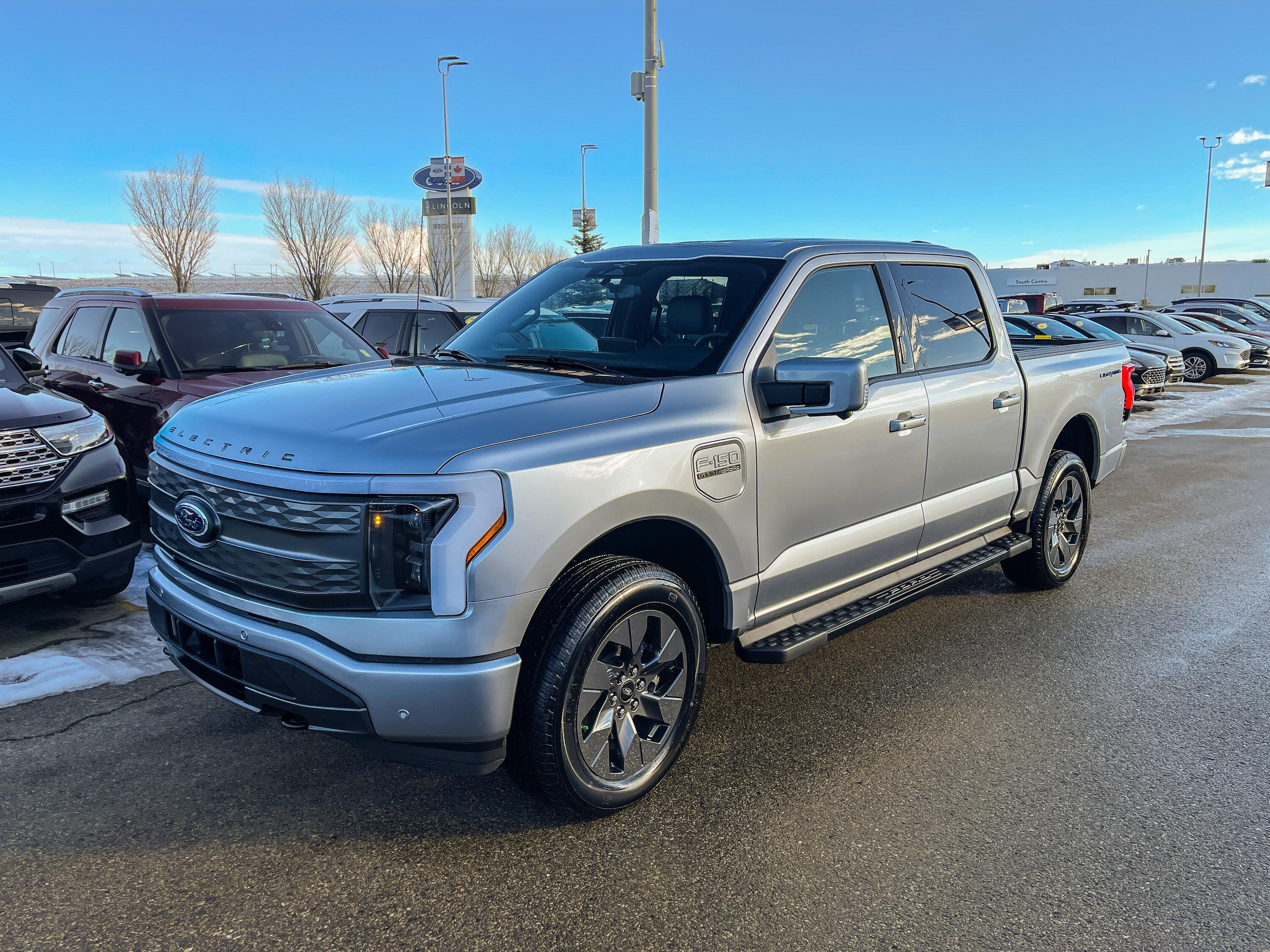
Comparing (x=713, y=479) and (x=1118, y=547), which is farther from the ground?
(x=713, y=479)

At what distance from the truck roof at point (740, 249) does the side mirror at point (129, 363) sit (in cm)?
415

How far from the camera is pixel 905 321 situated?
4.35 metres

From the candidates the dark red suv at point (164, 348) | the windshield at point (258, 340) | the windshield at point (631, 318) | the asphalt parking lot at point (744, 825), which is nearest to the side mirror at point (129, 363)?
the dark red suv at point (164, 348)

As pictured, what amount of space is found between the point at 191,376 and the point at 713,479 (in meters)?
5.13

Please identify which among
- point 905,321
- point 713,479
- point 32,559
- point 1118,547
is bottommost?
point 1118,547

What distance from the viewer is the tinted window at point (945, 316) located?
14.6 ft

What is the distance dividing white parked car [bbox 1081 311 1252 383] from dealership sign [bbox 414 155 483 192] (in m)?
40.0

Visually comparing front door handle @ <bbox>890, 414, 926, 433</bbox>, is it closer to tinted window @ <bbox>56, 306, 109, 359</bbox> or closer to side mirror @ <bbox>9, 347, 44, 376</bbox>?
side mirror @ <bbox>9, 347, 44, 376</bbox>

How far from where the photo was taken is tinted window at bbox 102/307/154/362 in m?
7.12

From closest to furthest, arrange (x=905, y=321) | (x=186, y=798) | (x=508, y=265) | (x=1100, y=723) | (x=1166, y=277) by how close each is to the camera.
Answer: (x=186, y=798) → (x=1100, y=723) → (x=905, y=321) → (x=508, y=265) → (x=1166, y=277)

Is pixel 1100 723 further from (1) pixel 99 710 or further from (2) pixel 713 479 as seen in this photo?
(1) pixel 99 710

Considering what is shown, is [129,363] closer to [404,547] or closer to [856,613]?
[404,547]

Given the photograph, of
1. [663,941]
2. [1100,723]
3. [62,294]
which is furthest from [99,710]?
[62,294]

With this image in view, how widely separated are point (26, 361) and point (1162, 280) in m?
100
